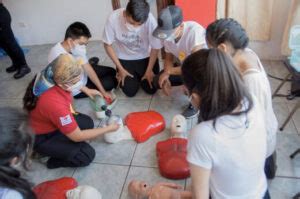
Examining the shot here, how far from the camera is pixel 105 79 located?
7.49 feet

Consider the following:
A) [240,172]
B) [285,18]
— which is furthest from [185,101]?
[240,172]

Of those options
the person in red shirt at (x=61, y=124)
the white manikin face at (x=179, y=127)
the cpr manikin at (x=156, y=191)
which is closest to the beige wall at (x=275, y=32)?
the white manikin face at (x=179, y=127)

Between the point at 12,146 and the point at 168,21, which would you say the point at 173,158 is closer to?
the point at 168,21

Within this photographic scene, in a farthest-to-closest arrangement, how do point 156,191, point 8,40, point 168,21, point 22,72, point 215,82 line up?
point 22,72, point 8,40, point 168,21, point 156,191, point 215,82

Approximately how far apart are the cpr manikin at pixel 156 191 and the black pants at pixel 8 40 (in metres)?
2.00

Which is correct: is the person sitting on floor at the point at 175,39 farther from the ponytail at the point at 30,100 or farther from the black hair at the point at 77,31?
the ponytail at the point at 30,100

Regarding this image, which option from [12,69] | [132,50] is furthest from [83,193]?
[12,69]

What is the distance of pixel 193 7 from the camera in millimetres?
2227

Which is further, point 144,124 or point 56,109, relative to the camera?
point 144,124

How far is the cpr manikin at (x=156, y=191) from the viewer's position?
1.24 meters

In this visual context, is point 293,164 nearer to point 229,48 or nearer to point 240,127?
point 229,48

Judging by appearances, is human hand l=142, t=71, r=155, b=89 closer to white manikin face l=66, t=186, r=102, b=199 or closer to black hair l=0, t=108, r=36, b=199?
white manikin face l=66, t=186, r=102, b=199

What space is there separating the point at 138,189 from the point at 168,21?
91cm

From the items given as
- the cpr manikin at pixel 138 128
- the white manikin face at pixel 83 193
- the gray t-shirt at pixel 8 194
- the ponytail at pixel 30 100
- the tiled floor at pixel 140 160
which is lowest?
the tiled floor at pixel 140 160
